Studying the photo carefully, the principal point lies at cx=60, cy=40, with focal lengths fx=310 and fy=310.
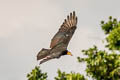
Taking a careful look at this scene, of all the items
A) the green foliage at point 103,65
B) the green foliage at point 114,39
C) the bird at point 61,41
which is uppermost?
the bird at point 61,41

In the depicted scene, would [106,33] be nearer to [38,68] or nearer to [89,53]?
[89,53]

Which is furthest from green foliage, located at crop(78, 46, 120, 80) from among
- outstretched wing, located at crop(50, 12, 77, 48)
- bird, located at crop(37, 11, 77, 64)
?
outstretched wing, located at crop(50, 12, 77, 48)

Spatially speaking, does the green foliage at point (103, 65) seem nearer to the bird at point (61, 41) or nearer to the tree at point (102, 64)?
the tree at point (102, 64)

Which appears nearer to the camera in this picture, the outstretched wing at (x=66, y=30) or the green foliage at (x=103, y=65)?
the green foliage at (x=103, y=65)

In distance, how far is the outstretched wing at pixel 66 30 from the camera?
64.2 feet

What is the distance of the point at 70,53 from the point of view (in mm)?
17109

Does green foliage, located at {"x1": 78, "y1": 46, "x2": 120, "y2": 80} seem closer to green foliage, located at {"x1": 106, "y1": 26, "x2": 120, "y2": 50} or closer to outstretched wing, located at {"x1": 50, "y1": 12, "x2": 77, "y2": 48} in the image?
green foliage, located at {"x1": 106, "y1": 26, "x2": 120, "y2": 50}

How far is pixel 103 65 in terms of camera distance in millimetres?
14758

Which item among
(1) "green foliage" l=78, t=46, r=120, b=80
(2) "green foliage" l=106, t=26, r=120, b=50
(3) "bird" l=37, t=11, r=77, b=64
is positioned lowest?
(1) "green foliage" l=78, t=46, r=120, b=80

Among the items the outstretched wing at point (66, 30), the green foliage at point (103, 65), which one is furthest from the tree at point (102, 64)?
the outstretched wing at point (66, 30)

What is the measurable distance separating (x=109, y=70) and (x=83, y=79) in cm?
138

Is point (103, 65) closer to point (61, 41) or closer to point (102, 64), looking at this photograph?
point (102, 64)

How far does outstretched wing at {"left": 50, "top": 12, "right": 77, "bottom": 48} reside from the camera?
64.2 ft

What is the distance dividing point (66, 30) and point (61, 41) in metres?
1.56
